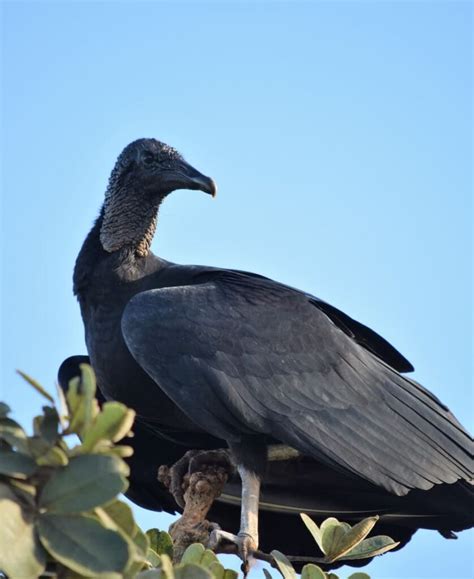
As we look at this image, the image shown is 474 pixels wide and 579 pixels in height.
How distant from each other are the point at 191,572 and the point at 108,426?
1.79 ft

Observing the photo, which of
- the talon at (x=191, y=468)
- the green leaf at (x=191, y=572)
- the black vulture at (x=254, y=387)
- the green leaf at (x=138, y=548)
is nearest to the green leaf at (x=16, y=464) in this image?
the green leaf at (x=138, y=548)

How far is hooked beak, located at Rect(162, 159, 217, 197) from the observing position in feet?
18.7

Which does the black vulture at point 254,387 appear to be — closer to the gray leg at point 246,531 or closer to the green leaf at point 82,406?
the gray leg at point 246,531

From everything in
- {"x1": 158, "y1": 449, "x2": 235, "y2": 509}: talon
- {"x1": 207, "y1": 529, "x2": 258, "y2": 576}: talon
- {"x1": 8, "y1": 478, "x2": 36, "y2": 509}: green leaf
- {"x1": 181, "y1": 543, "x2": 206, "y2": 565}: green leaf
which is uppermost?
Answer: {"x1": 158, "y1": 449, "x2": 235, "y2": 509}: talon

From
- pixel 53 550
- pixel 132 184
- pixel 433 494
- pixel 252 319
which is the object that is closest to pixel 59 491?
pixel 53 550

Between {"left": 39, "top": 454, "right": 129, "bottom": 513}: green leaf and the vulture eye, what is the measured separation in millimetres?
3586

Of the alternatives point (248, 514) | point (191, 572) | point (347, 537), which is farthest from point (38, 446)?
point (248, 514)

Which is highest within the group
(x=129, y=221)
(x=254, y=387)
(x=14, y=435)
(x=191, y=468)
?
(x=129, y=221)

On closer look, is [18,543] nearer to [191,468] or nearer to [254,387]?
[254,387]

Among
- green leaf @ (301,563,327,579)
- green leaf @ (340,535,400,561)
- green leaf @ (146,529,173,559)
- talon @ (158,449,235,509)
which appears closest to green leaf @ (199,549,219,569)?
green leaf @ (301,563,327,579)

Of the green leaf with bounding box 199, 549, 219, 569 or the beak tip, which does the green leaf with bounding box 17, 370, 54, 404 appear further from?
the beak tip

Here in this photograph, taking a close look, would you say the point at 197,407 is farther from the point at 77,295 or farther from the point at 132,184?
the point at 132,184

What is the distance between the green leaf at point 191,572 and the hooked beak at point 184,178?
306 centimetres

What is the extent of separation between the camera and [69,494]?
2391 mm
